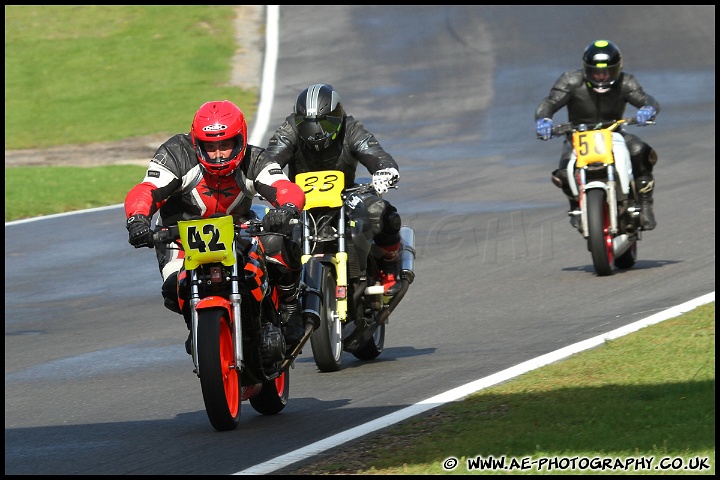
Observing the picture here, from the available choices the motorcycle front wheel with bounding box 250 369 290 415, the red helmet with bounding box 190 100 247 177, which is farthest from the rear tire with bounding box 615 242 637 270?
the red helmet with bounding box 190 100 247 177

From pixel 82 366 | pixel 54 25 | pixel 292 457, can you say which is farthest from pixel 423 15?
pixel 292 457

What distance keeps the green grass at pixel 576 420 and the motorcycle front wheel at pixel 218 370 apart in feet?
2.62

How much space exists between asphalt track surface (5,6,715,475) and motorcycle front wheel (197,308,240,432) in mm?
119

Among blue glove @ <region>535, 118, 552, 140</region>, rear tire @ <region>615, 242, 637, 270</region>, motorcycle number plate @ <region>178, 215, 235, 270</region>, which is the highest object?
blue glove @ <region>535, 118, 552, 140</region>

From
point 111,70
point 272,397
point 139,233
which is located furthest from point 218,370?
point 111,70

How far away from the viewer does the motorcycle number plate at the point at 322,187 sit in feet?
32.6

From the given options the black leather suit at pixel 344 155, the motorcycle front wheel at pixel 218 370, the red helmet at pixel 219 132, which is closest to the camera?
the motorcycle front wheel at pixel 218 370

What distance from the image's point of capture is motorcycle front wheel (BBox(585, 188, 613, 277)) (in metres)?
13.4

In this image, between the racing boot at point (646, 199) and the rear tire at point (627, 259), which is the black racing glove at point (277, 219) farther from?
the racing boot at point (646, 199)

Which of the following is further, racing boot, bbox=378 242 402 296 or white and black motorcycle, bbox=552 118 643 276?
white and black motorcycle, bbox=552 118 643 276

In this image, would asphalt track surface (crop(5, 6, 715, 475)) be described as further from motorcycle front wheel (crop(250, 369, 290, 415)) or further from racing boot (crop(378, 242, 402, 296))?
racing boot (crop(378, 242, 402, 296))

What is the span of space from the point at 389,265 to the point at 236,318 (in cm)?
312

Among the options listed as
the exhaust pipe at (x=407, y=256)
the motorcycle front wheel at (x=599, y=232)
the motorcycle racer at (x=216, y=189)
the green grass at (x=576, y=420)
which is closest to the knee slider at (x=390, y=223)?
the exhaust pipe at (x=407, y=256)

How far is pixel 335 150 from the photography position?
1042cm
